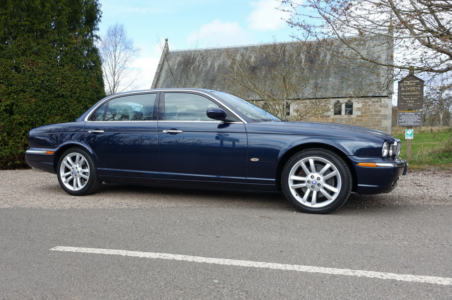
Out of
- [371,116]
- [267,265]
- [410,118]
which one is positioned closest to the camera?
[267,265]

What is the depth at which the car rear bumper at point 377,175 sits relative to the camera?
445 centimetres

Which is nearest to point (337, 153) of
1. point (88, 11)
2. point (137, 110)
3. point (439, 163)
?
point (137, 110)

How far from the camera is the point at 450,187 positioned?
658 cm

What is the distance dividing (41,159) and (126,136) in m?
1.58

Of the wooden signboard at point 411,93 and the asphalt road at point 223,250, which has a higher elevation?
the wooden signboard at point 411,93

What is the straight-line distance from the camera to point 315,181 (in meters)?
4.64

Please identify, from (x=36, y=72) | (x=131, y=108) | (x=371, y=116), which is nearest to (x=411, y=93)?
(x=131, y=108)

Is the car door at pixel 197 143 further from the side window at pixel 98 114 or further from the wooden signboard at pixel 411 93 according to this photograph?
the wooden signboard at pixel 411 93

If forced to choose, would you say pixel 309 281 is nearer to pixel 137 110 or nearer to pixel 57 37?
pixel 137 110

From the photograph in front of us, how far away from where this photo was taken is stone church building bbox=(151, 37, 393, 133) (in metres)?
13.9

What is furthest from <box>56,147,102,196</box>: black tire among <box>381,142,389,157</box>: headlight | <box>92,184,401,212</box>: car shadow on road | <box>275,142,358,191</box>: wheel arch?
<box>381,142,389,157</box>: headlight

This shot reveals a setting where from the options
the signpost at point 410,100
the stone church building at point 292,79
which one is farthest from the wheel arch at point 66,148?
the signpost at point 410,100

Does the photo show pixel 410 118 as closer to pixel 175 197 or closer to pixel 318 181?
pixel 318 181

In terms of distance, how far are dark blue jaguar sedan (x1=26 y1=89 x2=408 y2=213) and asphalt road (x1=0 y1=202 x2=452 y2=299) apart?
41 cm
